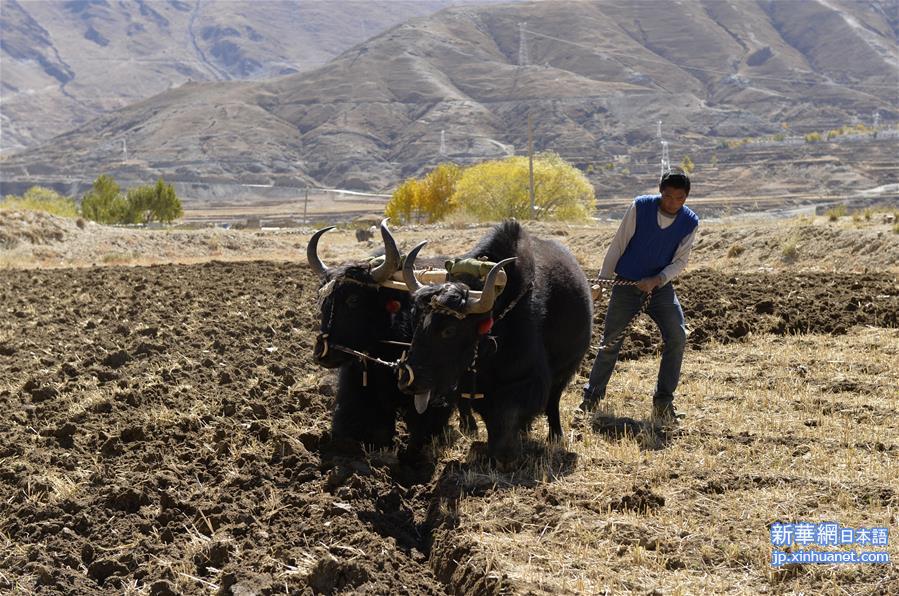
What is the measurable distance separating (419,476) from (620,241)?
2.93 metres

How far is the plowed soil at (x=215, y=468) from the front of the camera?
6059 millimetres

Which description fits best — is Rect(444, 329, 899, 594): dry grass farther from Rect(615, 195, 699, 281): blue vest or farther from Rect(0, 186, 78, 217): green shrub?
Rect(0, 186, 78, 217): green shrub

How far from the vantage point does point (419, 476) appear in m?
8.05

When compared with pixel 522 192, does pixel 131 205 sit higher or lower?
lower

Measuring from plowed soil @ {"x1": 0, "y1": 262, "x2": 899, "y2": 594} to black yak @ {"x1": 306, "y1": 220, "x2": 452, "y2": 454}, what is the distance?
0.87 feet

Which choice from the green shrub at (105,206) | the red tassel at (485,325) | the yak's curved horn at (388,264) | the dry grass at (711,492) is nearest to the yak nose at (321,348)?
the yak's curved horn at (388,264)

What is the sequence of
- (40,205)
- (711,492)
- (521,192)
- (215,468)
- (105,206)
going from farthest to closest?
(105,206) < (521,192) < (40,205) < (215,468) < (711,492)

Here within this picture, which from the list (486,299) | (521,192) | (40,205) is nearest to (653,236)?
(486,299)

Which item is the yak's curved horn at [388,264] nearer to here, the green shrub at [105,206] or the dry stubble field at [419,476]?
the dry stubble field at [419,476]

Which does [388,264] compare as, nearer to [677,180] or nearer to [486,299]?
[486,299]

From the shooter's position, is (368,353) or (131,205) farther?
(131,205)

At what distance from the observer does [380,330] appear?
28.3 ft

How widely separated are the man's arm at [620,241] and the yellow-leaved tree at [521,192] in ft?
175

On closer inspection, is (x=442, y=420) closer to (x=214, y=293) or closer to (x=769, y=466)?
(x=769, y=466)
